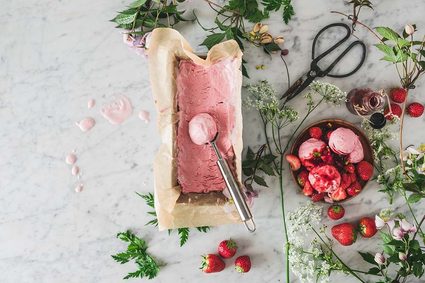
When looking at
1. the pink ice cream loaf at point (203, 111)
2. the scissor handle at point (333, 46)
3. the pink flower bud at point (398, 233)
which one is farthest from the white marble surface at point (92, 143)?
the pink flower bud at point (398, 233)

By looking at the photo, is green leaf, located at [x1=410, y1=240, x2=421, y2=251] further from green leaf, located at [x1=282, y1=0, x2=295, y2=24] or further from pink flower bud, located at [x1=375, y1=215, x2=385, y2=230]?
green leaf, located at [x1=282, y1=0, x2=295, y2=24]

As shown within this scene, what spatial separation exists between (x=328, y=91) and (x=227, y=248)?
21.9 inches

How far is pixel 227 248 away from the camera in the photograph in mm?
1527

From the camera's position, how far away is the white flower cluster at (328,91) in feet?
4.77

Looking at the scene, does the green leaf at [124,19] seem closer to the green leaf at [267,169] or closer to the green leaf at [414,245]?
the green leaf at [267,169]

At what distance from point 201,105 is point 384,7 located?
2.12 ft

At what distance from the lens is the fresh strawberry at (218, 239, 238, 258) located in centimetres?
153

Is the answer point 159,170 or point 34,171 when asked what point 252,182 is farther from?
point 34,171

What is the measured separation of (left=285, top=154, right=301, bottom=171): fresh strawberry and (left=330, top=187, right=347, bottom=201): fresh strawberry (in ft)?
0.42

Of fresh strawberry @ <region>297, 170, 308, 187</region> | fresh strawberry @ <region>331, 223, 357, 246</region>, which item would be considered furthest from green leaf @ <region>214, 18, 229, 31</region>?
fresh strawberry @ <region>331, 223, 357, 246</region>

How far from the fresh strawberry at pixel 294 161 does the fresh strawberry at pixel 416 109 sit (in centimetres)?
39

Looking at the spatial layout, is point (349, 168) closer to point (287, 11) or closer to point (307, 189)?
point (307, 189)

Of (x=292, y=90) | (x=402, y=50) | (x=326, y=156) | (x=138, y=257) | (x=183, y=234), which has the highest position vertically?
(x=402, y=50)

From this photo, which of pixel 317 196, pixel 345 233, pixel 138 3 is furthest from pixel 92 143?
pixel 345 233
